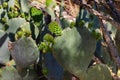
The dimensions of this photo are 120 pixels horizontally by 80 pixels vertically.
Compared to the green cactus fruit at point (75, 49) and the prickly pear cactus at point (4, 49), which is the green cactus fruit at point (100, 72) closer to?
the green cactus fruit at point (75, 49)

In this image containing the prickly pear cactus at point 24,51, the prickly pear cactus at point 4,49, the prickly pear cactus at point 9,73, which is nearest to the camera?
the prickly pear cactus at point 24,51

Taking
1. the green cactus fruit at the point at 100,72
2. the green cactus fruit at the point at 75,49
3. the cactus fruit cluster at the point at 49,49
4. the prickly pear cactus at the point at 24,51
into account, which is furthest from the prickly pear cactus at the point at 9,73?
the green cactus fruit at the point at 100,72

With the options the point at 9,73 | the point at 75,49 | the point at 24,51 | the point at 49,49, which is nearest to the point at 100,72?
the point at 75,49

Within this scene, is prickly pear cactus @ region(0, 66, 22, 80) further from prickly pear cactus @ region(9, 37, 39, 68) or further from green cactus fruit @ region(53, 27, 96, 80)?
green cactus fruit @ region(53, 27, 96, 80)

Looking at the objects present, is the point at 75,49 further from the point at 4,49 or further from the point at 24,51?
the point at 4,49

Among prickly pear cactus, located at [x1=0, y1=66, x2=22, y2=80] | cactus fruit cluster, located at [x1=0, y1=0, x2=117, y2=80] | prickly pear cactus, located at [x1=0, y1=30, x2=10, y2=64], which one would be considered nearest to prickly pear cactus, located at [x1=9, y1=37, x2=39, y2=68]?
cactus fruit cluster, located at [x1=0, y1=0, x2=117, y2=80]

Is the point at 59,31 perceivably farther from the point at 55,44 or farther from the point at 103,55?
the point at 103,55
